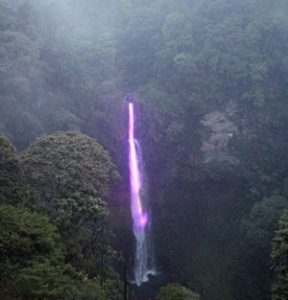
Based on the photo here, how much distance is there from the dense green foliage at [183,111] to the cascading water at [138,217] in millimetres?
559

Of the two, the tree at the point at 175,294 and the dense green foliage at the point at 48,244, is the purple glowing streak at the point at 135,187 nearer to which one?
the dense green foliage at the point at 48,244

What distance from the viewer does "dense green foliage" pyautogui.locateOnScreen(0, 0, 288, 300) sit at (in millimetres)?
26844

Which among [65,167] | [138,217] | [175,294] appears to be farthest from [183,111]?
[175,294]

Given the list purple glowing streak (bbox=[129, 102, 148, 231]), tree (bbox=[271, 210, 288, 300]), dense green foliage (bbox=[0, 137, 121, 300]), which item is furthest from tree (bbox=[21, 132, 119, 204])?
purple glowing streak (bbox=[129, 102, 148, 231])

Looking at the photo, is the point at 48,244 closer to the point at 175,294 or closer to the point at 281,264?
the point at 175,294

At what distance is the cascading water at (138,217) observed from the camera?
2833cm

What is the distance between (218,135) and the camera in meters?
31.9

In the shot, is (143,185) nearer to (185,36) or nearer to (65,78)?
(65,78)

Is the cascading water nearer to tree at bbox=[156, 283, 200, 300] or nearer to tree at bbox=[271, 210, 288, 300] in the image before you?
tree at bbox=[156, 283, 200, 300]

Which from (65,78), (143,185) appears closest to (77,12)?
(65,78)

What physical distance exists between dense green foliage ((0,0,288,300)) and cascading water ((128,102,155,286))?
22.0 inches

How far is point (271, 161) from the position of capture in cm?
3073

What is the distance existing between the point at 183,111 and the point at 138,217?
850 centimetres

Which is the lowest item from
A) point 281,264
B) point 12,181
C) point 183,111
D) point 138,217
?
point 281,264
